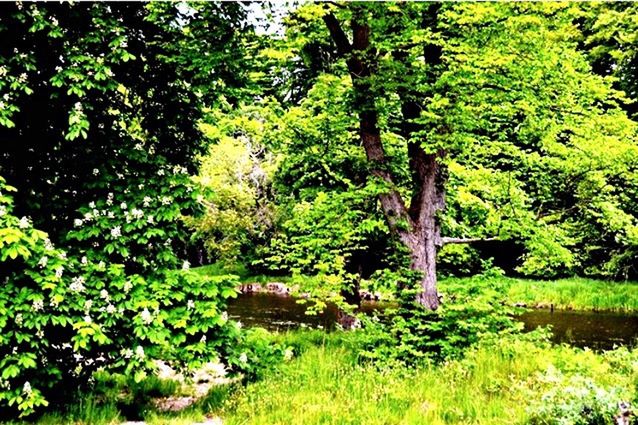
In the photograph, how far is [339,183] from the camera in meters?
10.1

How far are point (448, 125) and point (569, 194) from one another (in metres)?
4.26

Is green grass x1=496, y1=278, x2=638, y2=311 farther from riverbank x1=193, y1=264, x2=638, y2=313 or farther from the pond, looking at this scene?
the pond

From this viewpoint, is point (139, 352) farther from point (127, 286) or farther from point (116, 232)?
point (116, 232)

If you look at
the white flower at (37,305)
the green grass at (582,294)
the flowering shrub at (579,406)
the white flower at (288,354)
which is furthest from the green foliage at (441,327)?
the green grass at (582,294)

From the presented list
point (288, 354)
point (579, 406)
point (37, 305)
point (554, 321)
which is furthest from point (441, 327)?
point (554, 321)

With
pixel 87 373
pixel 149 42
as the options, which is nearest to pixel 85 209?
pixel 87 373

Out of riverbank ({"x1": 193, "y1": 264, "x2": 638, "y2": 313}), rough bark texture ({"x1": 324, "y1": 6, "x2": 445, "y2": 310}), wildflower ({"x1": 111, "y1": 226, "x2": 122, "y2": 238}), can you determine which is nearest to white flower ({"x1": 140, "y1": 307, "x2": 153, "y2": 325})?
wildflower ({"x1": 111, "y1": 226, "x2": 122, "y2": 238})

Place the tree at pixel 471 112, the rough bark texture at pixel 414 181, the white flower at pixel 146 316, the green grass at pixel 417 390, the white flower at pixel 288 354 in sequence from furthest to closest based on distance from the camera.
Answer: the rough bark texture at pixel 414 181 < the white flower at pixel 288 354 < the tree at pixel 471 112 < the white flower at pixel 146 316 < the green grass at pixel 417 390

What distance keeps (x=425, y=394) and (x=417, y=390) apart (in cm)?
14

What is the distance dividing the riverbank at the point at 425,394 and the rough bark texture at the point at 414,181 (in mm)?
1792

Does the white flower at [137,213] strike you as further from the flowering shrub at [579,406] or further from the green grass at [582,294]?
the green grass at [582,294]

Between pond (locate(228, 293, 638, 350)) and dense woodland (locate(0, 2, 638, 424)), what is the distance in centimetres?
378

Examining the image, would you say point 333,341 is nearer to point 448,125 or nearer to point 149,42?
point 448,125

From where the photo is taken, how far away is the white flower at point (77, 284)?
5398 millimetres
